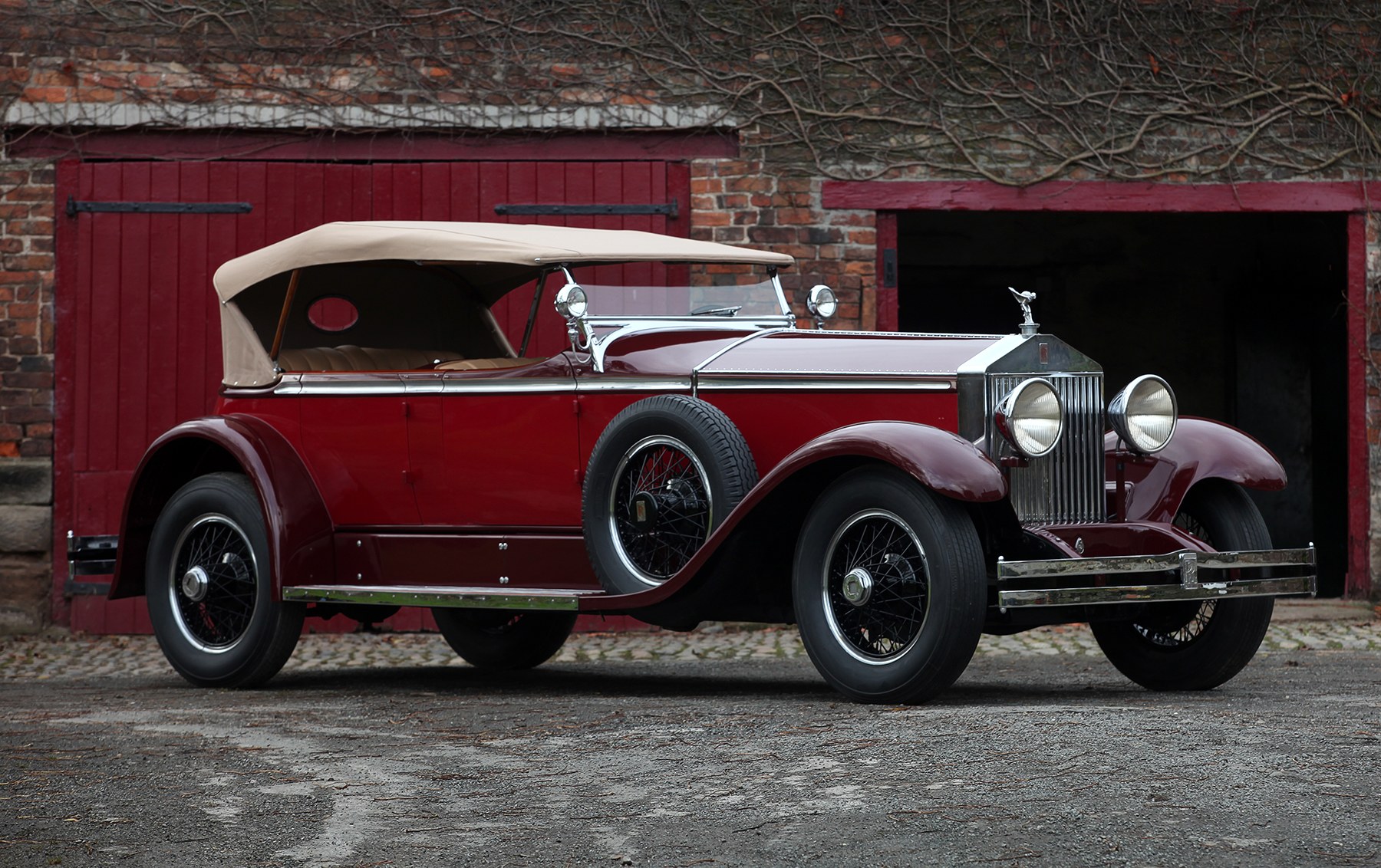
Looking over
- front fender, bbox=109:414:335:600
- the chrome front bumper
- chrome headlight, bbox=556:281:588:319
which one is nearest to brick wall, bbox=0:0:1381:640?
front fender, bbox=109:414:335:600

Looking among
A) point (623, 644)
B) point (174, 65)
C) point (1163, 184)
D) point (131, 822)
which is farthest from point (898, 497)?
point (174, 65)

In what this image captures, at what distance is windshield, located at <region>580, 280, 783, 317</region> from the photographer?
610 cm

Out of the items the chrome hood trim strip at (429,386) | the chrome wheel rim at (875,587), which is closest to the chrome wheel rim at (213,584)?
the chrome hood trim strip at (429,386)

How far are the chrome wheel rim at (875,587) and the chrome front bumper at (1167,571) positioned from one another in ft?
0.81

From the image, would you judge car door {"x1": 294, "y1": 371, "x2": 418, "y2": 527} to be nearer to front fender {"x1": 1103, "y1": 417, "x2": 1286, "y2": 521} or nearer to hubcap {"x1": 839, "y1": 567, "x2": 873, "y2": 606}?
hubcap {"x1": 839, "y1": 567, "x2": 873, "y2": 606}

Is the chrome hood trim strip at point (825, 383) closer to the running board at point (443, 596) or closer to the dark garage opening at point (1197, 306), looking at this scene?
the running board at point (443, 596)

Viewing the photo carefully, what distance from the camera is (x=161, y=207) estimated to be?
884 cm

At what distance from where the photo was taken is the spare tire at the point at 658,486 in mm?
5207

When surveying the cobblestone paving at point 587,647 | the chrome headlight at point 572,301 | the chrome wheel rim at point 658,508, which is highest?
the chrome headlight at point 572,301

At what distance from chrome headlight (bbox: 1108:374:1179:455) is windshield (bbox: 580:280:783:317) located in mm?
1623

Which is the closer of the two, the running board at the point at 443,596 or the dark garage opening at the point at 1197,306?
the running board at the point at 443,596

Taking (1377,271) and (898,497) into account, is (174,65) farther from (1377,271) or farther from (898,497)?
(1377,271)

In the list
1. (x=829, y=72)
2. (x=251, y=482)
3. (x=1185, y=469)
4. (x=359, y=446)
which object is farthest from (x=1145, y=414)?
(x=829, y=72)

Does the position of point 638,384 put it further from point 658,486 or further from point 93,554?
point 93,554
